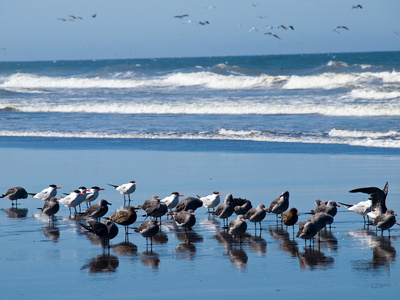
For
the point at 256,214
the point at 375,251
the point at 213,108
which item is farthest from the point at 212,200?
the point at 213,108

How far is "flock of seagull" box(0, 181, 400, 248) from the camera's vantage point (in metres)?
9.18

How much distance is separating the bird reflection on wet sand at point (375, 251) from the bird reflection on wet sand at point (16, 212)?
233 inches

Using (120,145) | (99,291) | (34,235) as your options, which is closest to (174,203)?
(34,235)

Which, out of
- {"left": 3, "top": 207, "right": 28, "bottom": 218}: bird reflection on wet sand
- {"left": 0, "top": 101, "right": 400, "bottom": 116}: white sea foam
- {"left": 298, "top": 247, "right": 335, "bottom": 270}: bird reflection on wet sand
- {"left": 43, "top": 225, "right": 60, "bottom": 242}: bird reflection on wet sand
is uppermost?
{"left": 0, "top": 101, "right": 400, "bottom": 116}: white sea foam

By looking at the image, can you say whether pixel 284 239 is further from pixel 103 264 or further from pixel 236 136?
pixel 236 136

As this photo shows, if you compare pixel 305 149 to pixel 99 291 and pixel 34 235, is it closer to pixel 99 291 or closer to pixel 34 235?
pixel 34 235

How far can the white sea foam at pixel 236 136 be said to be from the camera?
65.6ft

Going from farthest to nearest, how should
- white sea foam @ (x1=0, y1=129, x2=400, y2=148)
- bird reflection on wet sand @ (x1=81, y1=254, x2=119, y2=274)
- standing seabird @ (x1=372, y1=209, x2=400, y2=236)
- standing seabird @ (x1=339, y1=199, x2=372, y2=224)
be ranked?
1. white sea foam @ (x1=0, y1=129, x2=400, y2=148)
2. standing seabird @ (x1=339, y1=199, x2=372, y2=224)
3. standing seabird @ (x1=372, y1=209, x2=400, y2=236)
4. bird reflection on wet sand @ (x1=81, y1=254, x2=119, y2=274)

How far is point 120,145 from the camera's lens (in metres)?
20.9

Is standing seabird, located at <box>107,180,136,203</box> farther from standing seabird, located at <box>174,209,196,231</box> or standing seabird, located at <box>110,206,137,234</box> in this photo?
standing seabird, located at <box>174,209,196,231</box>

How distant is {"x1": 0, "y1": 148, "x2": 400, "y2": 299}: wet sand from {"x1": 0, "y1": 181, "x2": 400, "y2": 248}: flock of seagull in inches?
8.0

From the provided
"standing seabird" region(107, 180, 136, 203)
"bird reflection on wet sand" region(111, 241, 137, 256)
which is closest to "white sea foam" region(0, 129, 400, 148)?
"standing seabird" region(107, 180, 136, 203)

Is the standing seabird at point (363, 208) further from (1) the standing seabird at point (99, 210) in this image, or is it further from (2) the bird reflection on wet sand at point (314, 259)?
(1) the standing seabird at point (99, 210)

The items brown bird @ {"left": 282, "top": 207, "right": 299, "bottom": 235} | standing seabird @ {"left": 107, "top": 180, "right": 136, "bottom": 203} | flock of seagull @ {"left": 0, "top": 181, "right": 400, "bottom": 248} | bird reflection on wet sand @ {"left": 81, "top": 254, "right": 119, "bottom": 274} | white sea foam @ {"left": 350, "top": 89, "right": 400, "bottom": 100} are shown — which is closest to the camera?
bird reflection on wet sand @ {"left": 81, "top": 254, "right": 119, "bottom": 274}
